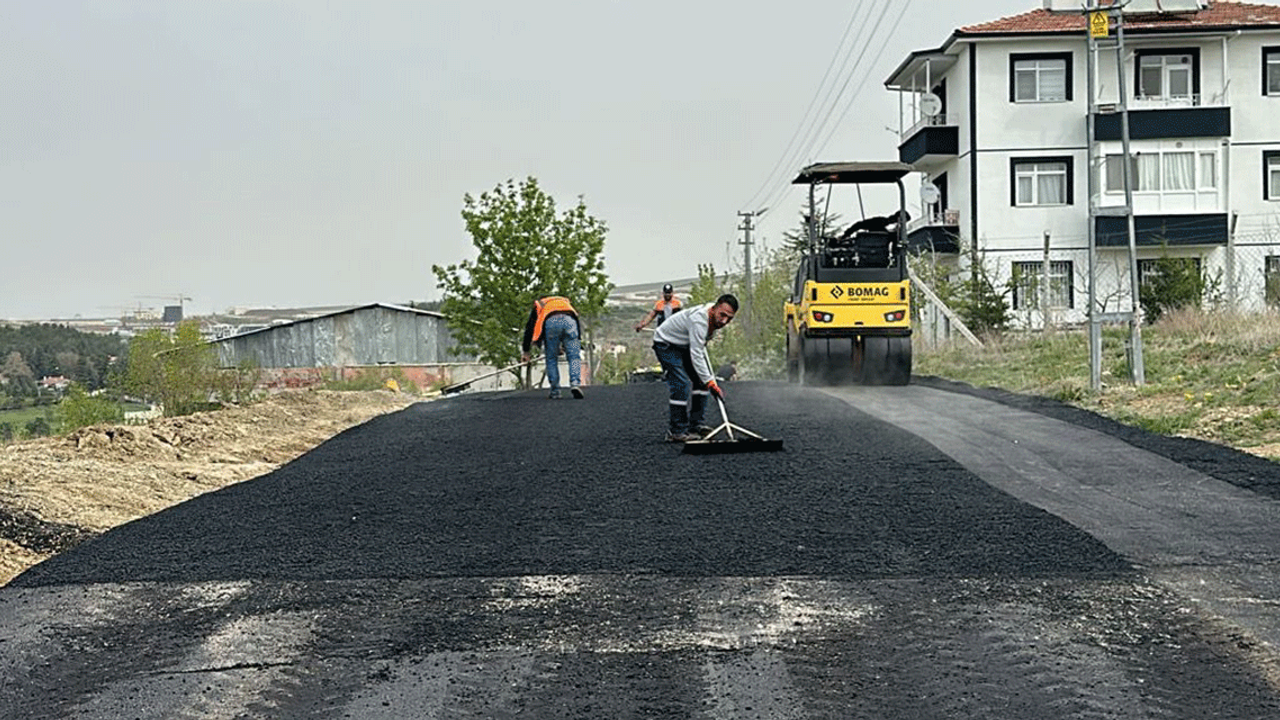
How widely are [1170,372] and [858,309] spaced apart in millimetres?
4497

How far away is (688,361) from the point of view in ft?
46.4

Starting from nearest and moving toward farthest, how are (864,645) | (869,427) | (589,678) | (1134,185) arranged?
1. (589,678)
2. (864,645)
3. (869,427)
4. (1134,185)

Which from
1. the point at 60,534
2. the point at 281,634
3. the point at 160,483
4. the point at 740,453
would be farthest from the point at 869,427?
the point at 281,634

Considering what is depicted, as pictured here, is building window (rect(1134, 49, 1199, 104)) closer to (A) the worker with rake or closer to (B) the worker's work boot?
(A) the worker with rake

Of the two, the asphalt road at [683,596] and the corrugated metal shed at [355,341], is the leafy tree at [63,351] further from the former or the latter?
the asphalt road at [683,596]

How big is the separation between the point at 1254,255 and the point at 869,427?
1135 inches

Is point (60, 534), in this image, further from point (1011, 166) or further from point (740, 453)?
point (1011, 166)

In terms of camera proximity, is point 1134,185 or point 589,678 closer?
point 589,678

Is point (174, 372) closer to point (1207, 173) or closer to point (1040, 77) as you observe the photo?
point (1040, 77)

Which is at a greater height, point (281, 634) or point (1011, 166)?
point (1011, 166)

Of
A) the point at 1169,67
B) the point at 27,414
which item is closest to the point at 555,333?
the point at 27,414

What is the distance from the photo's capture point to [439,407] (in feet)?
65.5

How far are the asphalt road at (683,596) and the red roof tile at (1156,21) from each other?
29.1 meters

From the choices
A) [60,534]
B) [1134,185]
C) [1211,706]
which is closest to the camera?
[1211,706]
